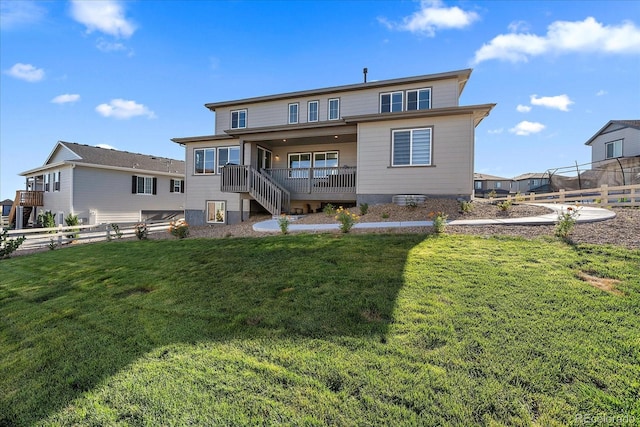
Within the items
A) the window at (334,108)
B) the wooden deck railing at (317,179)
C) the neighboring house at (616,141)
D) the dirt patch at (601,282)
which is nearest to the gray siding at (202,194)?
the wooden deck railing at (317,179)

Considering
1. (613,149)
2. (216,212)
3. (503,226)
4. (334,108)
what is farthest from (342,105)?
(613,149)

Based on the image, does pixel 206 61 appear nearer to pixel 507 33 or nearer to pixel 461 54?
pixel 461 54

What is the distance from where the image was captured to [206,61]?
16.0 meters

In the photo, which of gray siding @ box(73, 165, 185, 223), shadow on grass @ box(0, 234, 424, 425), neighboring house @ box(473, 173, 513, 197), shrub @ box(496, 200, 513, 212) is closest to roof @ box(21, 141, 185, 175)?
gray siding @ box(73, 165, 185, 223)

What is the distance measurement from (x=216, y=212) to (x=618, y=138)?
Result: 33.4m

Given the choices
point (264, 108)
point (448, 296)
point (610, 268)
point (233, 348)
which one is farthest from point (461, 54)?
point (233, 348)

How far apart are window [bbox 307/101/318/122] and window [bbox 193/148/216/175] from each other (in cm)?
601

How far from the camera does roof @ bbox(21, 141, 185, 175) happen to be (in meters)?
20.3

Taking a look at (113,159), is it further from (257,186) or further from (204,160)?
(257,186)

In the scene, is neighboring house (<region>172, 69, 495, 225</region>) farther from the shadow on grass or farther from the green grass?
the green grass

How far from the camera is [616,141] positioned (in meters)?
24.2

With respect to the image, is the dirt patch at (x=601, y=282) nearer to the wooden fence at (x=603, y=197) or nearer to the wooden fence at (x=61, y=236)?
the wooden fence at (x=603, y=197)

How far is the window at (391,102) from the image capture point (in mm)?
14703

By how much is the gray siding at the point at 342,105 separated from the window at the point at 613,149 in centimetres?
2159
